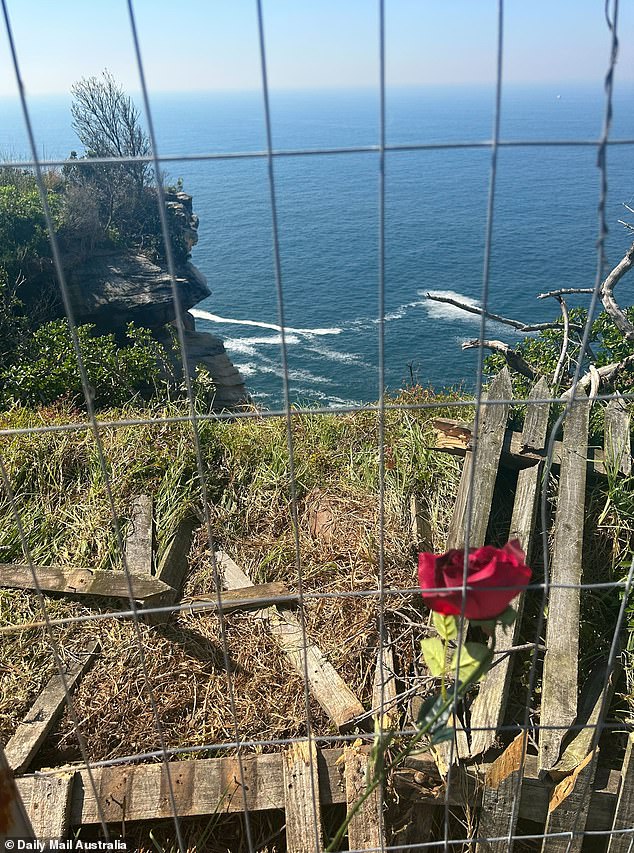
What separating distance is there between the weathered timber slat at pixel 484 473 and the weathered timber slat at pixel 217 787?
2.45 ft

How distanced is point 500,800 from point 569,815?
0.17 m

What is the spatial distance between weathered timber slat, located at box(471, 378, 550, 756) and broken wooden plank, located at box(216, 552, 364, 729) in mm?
369

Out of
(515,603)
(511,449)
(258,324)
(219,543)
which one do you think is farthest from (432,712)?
(258,324)

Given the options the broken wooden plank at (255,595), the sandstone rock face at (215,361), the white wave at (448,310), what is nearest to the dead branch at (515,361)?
the broken wooden plank at (255,595)

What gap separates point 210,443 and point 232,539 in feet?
1.77

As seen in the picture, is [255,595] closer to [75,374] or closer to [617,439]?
[617,439]

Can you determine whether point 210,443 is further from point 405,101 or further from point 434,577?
point 405,101

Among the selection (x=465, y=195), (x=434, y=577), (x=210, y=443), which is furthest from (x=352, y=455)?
(x=465, y=195)

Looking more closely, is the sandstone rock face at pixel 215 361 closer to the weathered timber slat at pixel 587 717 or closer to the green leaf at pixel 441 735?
the weathered timber slat at pixel 587 717

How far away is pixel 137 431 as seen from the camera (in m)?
3.19

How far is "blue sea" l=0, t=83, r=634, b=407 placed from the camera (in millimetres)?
20859

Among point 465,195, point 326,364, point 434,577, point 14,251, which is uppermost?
point 434,577

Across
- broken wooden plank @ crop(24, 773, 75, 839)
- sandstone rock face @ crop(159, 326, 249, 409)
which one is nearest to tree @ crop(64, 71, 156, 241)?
sandstone rock face @ crop(159, 326, 249, 409)

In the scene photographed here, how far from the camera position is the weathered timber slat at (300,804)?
5.72 feet
